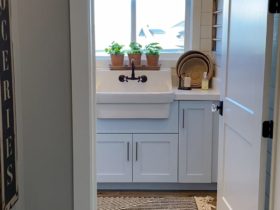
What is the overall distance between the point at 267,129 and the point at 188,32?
2.40m

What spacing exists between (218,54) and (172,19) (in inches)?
24.7

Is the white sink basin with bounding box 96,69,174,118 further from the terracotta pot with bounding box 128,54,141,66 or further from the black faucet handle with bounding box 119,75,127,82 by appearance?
the terracotta pot with bounding box 128,54,141,66

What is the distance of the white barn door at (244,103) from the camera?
1959 millimetres

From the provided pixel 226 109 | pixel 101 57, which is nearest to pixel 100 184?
pixel 101 57

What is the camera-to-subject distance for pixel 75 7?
5.74 ft

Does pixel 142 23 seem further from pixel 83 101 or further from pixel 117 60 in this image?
pixel 83 101

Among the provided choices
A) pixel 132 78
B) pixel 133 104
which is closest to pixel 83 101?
pixel 133 104

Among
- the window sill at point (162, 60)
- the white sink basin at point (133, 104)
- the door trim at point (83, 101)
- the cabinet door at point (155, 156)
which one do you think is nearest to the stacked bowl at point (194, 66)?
the window sill at point (162, 60)

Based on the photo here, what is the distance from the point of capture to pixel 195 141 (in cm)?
360

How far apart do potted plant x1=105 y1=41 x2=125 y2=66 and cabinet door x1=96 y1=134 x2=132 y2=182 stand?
815mm

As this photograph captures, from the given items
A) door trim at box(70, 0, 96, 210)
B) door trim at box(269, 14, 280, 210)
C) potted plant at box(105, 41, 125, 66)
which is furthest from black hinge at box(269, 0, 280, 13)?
potted plant at box(105, 41, 125, 66)

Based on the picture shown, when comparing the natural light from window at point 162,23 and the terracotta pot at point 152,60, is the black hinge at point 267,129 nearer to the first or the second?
the terracotta pot at point 152,60

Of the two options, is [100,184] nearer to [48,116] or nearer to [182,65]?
[182,65]

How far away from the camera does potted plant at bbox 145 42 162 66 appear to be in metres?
4.03
